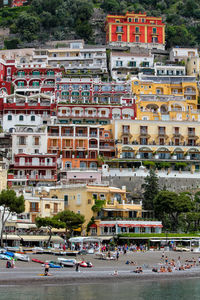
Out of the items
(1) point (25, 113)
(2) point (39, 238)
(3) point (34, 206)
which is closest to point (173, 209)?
(3) point (34, 206)

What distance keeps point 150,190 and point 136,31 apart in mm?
56981

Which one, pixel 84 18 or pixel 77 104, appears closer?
pixel 77 104

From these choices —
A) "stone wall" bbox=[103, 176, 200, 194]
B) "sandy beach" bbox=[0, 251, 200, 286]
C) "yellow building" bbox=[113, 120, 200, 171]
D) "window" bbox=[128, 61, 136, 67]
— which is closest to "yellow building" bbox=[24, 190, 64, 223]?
"stone wall" bbox=[103, 176, 200, 194]

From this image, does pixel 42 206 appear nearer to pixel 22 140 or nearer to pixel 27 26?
pixel 22 140

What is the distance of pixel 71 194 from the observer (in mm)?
70500

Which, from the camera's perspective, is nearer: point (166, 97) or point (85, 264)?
point (85, 264)

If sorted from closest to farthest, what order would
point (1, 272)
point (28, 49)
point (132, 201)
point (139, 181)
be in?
point (1, 272) < point (132, 201) < point (139, 181) < point (28, 49)

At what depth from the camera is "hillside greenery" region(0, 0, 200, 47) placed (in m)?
129

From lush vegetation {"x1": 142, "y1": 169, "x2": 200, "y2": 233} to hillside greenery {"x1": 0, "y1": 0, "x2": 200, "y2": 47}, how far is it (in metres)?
62.0

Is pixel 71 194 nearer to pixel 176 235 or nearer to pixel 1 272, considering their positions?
pixel 176 235

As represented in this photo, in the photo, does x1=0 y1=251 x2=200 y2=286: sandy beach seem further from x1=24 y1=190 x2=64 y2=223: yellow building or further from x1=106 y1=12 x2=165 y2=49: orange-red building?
x1=106 y1=12 x2=165 y2=49: orange-red building

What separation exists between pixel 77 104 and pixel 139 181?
66.8 feet

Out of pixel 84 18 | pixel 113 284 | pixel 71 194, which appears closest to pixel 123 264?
pixel 113 284

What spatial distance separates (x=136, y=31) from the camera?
12331 cm
